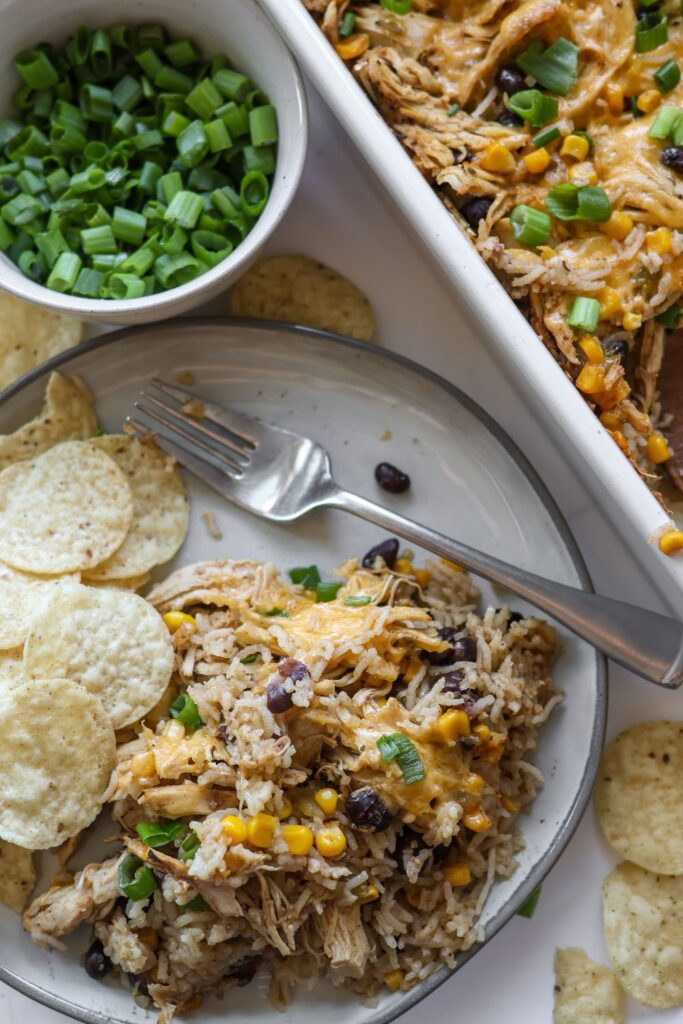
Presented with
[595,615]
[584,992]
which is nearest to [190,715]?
[595,615]

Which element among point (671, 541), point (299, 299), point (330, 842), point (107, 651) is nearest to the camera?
point (671, 541)

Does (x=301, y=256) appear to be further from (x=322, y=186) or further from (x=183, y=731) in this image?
(x=183, y=731)

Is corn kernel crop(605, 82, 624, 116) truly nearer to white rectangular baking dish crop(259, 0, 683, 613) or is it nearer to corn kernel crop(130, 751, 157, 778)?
white rectangular baking dish crop(259, 0, 683, 613)

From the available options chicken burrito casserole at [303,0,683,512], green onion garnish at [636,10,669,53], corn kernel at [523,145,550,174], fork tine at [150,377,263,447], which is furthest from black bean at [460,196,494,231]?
fork tine at [150,377,263,447]

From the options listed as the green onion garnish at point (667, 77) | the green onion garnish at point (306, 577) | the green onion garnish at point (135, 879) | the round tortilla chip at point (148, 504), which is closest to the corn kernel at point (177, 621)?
the round tortilla chip at point (148, 504)

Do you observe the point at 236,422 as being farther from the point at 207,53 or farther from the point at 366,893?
the point at 366,893

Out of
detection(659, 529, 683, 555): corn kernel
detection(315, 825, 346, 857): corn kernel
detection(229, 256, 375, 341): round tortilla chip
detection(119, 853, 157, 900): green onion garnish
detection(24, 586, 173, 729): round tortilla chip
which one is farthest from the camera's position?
detection(229, 256, 375, 341): round tortilla chip
